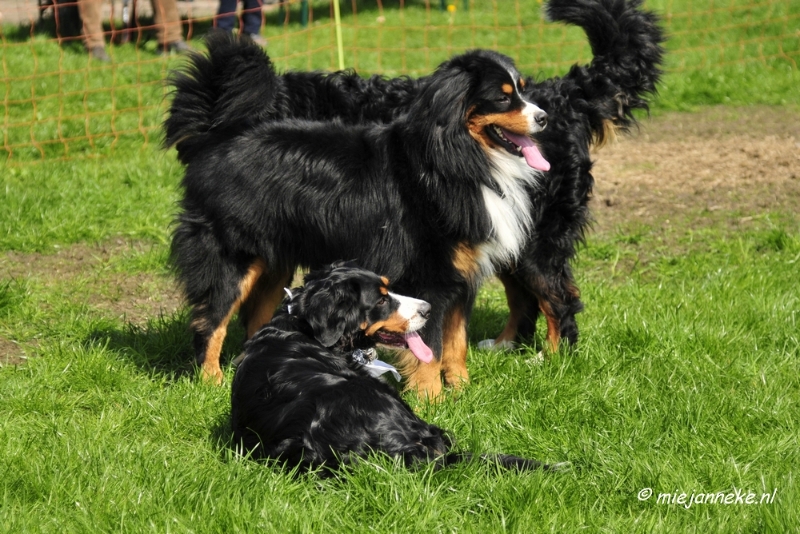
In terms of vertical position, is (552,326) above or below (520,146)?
below

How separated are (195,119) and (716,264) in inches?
152

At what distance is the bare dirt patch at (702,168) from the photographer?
7.48 metres

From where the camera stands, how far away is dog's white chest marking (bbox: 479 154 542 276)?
461cm

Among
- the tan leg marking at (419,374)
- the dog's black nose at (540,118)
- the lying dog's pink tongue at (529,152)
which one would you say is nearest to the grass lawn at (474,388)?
the tan leg marking at (419,374)

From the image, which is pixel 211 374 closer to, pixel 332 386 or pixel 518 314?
pixel 332 386

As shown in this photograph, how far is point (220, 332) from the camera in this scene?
16.1 ft

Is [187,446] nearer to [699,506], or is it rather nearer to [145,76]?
[699,506]

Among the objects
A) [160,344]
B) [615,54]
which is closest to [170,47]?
[160,344]

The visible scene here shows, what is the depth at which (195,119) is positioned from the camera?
16.4 ft

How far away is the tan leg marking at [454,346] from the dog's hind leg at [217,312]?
108cm

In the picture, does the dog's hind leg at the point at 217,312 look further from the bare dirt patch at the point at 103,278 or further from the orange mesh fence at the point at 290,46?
the orange mesh fence at the point at 290,46

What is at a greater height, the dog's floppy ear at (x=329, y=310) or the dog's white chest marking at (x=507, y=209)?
the dog's white chest marking at (x=507, y=209)

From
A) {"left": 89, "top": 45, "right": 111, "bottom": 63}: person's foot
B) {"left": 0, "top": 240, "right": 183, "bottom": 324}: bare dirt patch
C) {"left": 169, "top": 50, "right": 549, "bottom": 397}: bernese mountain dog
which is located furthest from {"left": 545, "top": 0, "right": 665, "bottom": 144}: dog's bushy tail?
{"left": 89, "top": 45, "right": 111, "bottom": 63}: person's foot

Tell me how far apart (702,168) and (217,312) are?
17.2 ft
